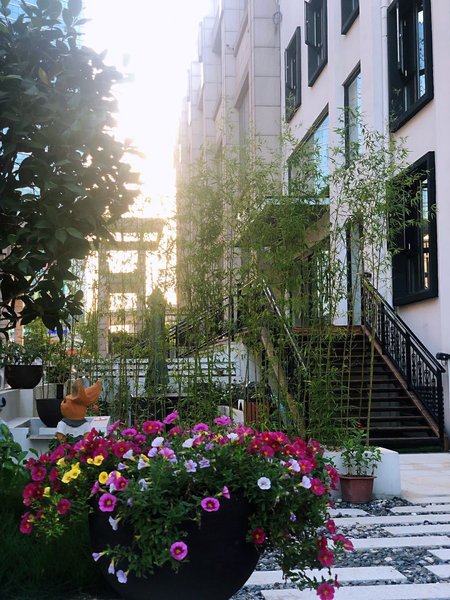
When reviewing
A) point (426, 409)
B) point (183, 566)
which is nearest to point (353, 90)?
point (426, 409)

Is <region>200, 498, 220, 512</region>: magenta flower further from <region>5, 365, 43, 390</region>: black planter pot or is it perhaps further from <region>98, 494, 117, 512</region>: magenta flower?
<region>5, 365, 43, 390</region>: black planter pot

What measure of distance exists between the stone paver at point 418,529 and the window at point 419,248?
4.92 meters

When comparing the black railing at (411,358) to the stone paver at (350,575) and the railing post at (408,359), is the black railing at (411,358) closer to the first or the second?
the railing post at (408,359)

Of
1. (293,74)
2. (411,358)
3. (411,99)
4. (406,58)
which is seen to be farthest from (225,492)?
(293,74)

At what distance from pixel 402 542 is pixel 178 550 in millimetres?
2719

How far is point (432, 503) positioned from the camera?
6.38m

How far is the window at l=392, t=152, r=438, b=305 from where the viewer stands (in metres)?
10.3

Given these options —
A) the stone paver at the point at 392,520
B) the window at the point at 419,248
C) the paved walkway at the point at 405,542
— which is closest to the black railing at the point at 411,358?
the window at the point at 419,248

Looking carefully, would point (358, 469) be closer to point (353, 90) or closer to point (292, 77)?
point (353, 90)

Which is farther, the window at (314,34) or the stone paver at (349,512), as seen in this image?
the window at (314,34)

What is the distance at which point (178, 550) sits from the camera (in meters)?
2.71

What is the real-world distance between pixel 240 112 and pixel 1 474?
2061 centimetres

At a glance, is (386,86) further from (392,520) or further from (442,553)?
(442,553)

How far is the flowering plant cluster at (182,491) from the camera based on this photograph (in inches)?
110
